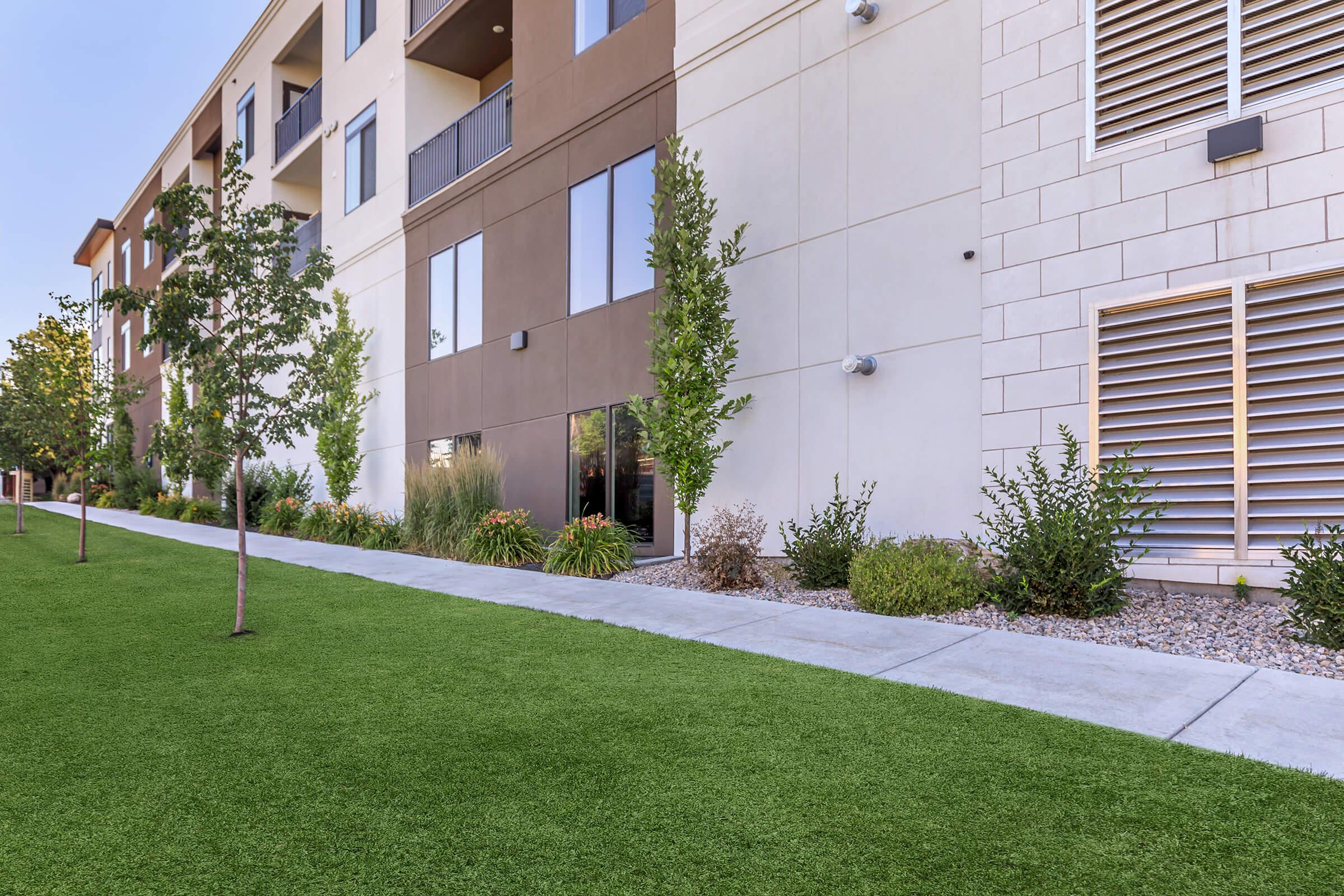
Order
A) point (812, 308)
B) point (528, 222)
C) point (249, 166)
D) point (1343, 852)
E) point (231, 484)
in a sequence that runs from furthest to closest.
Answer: point (249, 166) → point (231, 484) → point (528, 222) → point (812, 308) → point (1343, 852)

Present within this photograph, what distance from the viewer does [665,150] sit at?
1097cm

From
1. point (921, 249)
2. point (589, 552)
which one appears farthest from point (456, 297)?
point (921, 249)

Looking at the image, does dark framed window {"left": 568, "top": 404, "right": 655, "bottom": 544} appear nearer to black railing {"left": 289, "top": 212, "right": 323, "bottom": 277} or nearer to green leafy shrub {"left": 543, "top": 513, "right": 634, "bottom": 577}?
green leafy shrub {"left": 543, "top": 513, "right": 634, "bottom": 577}

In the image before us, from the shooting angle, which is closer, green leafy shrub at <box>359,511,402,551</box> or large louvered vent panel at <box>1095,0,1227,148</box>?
large louvered vent panel at <box>1095,0,1227,148</box>

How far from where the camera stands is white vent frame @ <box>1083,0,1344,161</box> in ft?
20.0

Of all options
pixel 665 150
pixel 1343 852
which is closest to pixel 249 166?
pixel 665 150

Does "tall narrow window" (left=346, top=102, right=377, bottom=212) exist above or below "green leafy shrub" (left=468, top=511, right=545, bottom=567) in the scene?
Answer: above

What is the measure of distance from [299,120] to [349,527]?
1248 centimetres

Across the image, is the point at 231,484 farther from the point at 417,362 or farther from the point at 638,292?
the point at 638,292

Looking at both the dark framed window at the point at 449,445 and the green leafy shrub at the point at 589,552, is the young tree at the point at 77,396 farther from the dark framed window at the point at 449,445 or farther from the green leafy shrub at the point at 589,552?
the green leafy shrub at the point at 589,552

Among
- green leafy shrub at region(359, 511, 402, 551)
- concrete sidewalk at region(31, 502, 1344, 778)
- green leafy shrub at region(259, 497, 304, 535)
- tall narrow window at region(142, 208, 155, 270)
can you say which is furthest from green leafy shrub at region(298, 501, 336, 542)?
tall narrow window at region(142, 208, 155, 270)

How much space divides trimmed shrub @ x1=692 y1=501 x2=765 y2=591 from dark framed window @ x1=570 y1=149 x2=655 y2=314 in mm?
4013

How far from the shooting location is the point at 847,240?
8.90m

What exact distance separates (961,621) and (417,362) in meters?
12.3
